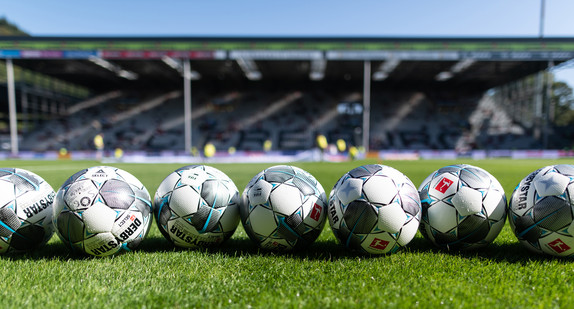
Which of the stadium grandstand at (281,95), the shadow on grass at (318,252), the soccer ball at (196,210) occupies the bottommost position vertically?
the shadow on grass at (318,252)

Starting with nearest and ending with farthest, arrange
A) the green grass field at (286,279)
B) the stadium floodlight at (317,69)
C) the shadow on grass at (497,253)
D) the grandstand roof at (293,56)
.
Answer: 1. the green grass field at (286,279)
2. the shadow on grass at (497,253)
3. the grandstand roof at (293,56)
4. the stadium floodlight at (317,69)

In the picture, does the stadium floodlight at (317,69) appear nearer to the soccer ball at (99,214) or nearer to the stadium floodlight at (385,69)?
the stadium floodlight at (385,69)

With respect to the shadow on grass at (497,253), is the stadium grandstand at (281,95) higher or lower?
higher

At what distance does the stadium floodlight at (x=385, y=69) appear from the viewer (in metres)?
29.4

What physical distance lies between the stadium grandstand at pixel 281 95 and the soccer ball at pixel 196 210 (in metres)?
25.2

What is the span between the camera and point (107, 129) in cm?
3791

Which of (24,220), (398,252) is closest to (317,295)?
(398,252)

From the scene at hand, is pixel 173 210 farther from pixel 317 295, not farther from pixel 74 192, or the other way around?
pixel 317 295

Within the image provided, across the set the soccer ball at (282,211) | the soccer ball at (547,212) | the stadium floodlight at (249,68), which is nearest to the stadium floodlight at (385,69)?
the stadium floodlight at (249,68)

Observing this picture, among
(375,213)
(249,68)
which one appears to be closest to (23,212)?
(375,213)

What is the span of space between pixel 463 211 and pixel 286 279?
2082 millimetres

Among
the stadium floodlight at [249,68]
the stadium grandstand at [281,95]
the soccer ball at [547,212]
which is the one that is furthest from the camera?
the stadium floodlight at [249,68]

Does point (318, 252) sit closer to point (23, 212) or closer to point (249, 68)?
point (23, 212)

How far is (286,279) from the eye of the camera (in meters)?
2.73
